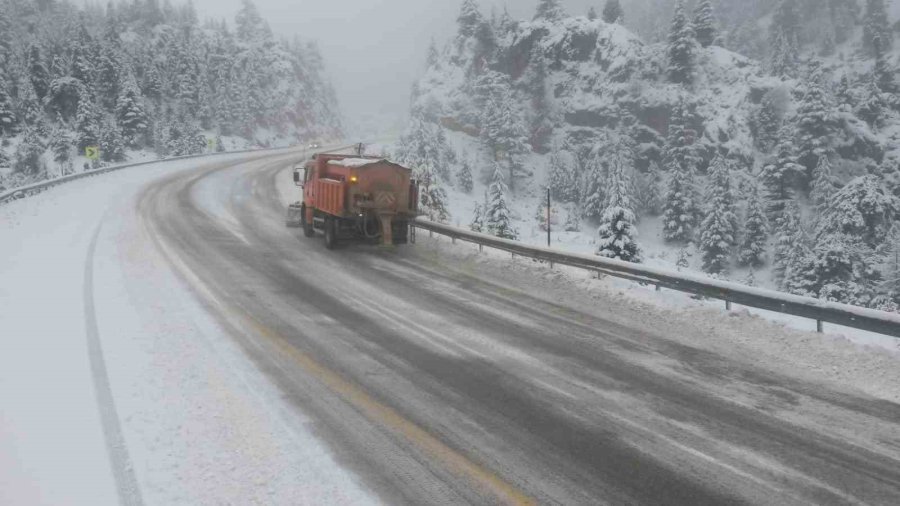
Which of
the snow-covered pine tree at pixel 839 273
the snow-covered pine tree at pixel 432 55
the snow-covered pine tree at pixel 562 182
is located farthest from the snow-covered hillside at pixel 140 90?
the snow-covered pine tree at pixel 839 273

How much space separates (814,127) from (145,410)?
87229 millimetres

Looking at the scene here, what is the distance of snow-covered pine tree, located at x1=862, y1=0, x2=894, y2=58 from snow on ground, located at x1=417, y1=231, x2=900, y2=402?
473 ft

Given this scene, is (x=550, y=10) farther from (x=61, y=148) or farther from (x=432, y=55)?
(x=61, y=148)

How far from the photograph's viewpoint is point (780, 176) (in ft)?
226

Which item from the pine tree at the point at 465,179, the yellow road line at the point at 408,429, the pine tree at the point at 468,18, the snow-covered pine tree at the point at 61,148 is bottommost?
the pine tree at the point at 465,179

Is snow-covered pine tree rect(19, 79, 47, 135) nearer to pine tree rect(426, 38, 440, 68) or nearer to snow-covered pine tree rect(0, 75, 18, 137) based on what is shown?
snow-covered pine tree rect(0, 75, 18, 137)

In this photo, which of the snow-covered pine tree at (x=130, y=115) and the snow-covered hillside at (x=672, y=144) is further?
the snow-covered pine tree at (x=130, y=115)

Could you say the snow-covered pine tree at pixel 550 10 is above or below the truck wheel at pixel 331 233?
above

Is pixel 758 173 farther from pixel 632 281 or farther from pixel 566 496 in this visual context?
pixel 566 496

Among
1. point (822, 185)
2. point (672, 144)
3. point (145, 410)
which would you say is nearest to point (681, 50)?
point (672, 144)

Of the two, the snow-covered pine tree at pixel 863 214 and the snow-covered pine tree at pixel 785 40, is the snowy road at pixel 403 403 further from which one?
the snow-covered pine tree at pixel 785 40

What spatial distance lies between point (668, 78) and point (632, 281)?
8610 centimetres

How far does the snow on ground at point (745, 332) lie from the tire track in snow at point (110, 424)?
691 centimetres

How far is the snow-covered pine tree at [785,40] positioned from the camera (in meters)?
108
